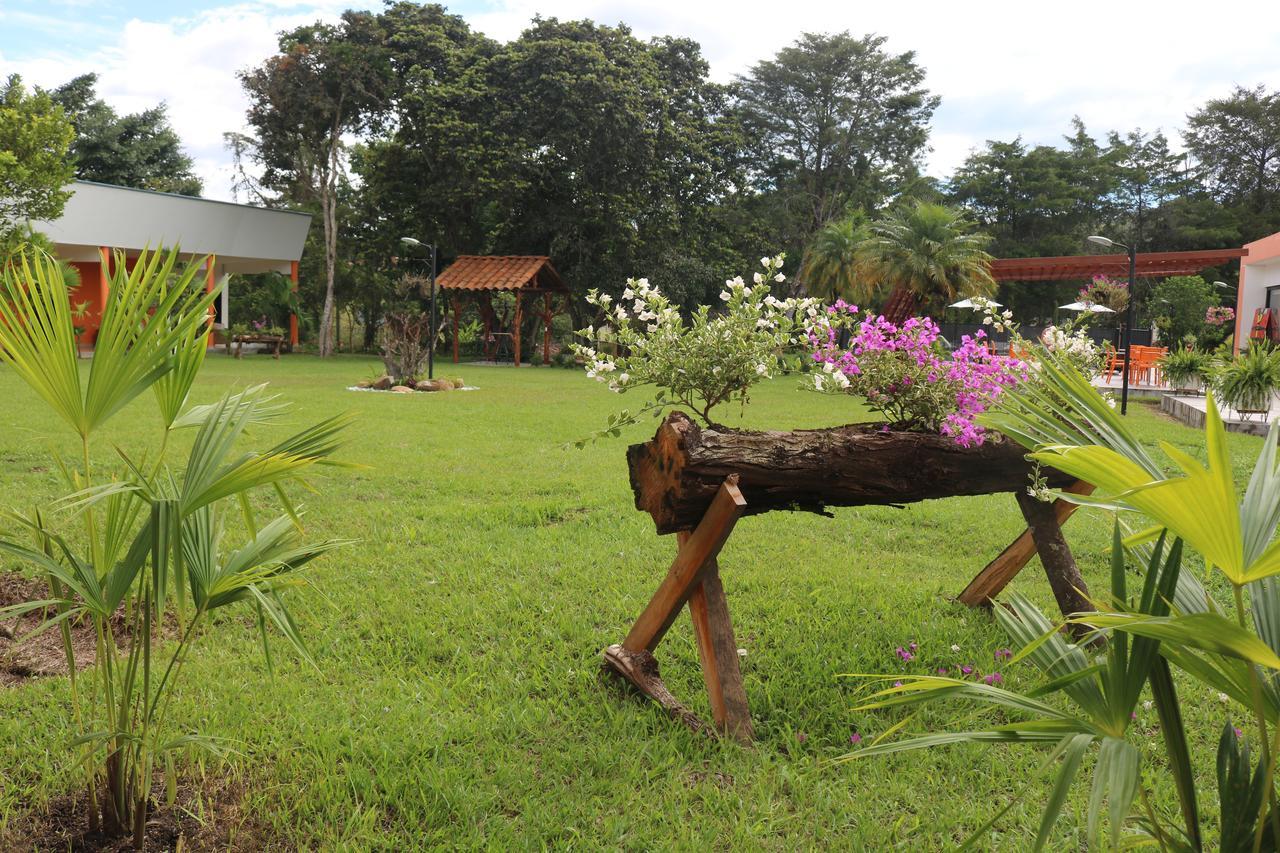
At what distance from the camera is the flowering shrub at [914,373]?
3.32 meters

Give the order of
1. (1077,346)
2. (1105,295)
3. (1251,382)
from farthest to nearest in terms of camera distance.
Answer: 1. (1105,295)
2. (1251,382)
3. (1077,346)

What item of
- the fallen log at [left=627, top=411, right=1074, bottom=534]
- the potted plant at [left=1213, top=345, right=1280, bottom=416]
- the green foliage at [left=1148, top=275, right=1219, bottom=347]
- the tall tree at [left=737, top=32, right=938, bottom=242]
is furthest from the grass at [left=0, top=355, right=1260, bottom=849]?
the tall tree at [left=737, top=32, right=938, bottom=242]

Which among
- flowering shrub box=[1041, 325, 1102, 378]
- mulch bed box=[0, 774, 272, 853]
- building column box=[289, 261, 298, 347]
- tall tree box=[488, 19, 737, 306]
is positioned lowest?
mulch bed box=[0, 774, 272, 853]

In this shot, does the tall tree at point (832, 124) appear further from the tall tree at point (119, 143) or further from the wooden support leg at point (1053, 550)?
the wooden support leg at point (1053, 550)

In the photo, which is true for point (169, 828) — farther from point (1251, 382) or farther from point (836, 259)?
point (836, 259)

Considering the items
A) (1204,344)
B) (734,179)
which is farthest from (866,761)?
(734,179)

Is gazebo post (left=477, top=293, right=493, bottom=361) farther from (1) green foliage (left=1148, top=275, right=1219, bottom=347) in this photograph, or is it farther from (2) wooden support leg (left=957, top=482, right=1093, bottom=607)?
(2) wooden support leg (left=957, top=482, right=1093, bottom=607)

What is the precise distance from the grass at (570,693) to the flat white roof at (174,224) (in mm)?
19781

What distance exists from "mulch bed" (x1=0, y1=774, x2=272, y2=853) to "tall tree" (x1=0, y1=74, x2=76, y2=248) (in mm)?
18789

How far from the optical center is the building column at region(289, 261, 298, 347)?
28750 mm

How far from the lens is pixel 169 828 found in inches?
97.0

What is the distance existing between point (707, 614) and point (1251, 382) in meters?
Result: 12.1

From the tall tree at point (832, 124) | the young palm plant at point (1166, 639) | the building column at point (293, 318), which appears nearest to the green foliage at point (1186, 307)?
the tall tree at point (832, 124)

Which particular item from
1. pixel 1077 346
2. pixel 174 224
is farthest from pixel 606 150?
pixel 1077 346
